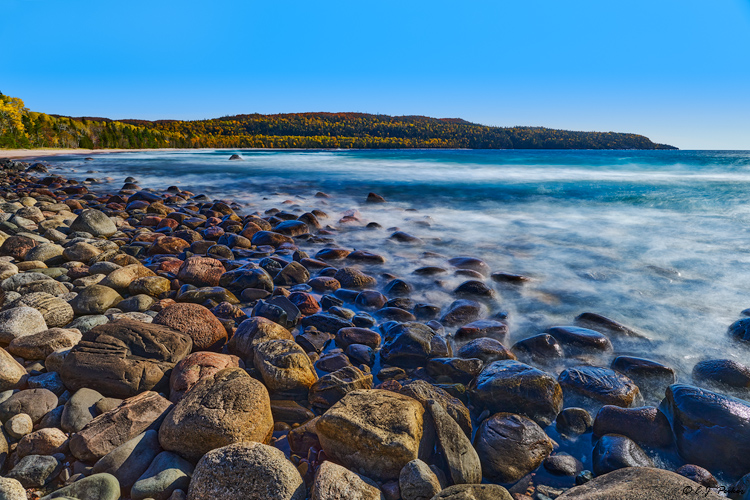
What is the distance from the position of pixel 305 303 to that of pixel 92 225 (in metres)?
4.37

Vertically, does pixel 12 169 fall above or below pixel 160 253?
above

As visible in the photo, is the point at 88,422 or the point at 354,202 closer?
the point at 88,422

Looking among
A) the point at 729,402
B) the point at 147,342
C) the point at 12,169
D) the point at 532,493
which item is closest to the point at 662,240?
the point at 729,402

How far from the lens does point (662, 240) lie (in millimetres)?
7516

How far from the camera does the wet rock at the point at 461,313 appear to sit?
376 centimetres

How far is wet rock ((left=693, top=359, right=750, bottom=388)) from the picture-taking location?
275cm

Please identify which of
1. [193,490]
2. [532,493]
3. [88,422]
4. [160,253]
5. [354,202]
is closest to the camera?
[193,490]

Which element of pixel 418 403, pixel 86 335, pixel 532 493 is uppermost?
pixel 86 335

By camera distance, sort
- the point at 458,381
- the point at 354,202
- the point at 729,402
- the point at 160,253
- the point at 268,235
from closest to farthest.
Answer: the point at 729,402 → the point at 458,381 → the point at 160,253 → the point at 268,235 → the point at 354,202

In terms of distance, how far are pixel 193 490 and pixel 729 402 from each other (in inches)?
112

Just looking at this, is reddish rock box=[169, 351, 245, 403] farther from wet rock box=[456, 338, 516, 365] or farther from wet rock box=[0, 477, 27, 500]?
wet rock box=[456, 338, 516, 365]

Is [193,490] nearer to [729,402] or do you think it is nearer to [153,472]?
[153,472]

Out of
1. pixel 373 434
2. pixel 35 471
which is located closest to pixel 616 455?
pixel 373 434

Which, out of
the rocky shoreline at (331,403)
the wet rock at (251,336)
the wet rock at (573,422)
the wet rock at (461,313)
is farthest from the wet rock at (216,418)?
the wet rock at (461,313)
